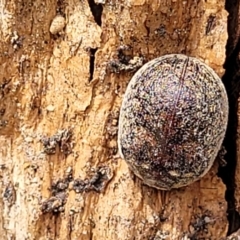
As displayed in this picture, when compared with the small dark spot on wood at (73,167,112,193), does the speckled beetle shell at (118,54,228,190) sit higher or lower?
higher

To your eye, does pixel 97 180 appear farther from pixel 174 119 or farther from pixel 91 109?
pixel 174 119

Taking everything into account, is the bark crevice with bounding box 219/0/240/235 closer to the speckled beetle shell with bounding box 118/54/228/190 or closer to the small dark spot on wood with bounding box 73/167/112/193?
the speckled beetle shell with bounding box 118/54/228/190

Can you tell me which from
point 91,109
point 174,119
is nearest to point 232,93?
point 174,119

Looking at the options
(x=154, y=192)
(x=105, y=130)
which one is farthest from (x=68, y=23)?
(x=154, y=192)

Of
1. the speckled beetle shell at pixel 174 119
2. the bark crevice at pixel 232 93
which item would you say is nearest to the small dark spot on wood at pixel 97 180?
the speckled beetle shell at pixel 174 119

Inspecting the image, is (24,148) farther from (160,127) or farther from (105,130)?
(160,127)

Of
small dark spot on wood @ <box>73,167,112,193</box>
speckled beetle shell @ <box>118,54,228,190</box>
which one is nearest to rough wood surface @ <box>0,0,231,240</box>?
small dark spot on wood @ <box>73,167,112,193</box>
